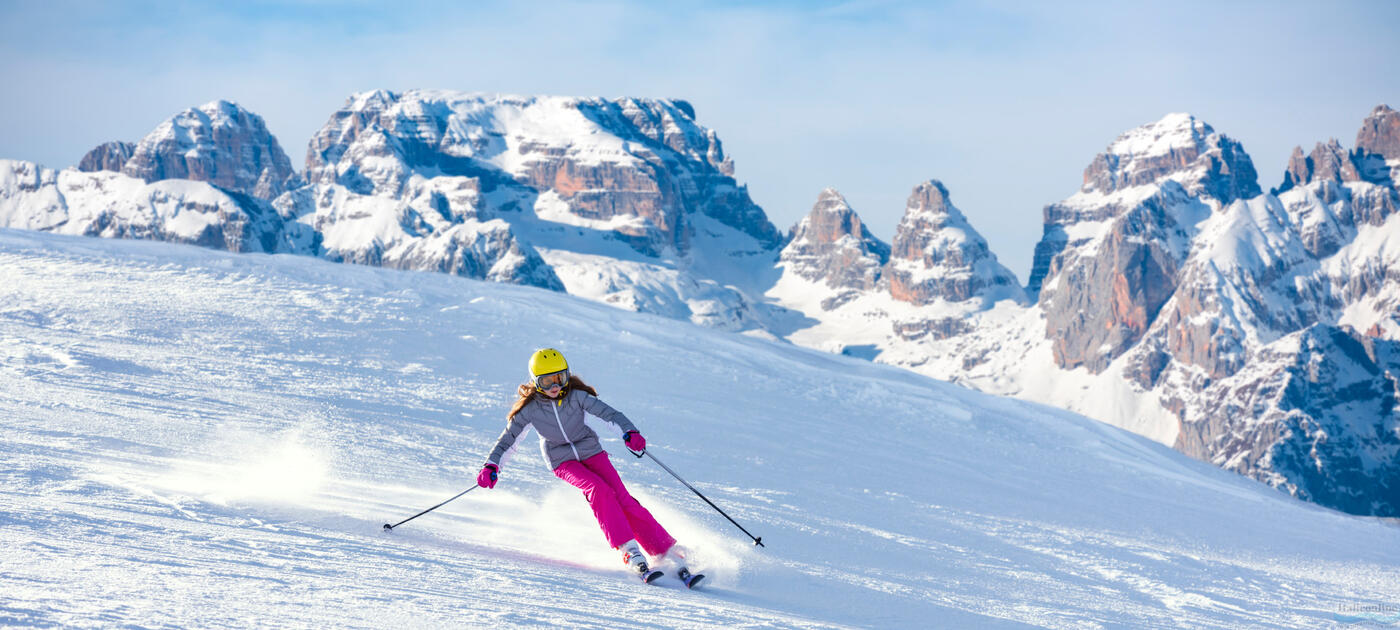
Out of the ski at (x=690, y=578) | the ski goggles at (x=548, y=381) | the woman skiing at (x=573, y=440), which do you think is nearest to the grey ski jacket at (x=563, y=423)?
the woman skiing at (x=573, y=440)

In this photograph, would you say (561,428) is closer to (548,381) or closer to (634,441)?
(548,381)

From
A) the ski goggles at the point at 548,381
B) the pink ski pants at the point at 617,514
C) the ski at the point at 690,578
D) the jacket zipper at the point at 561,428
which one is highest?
the ski goggles at the point at 548,381

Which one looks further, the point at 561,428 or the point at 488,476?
the point at 561,428

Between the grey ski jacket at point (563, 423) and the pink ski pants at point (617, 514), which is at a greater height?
the grey ski jacket at point (563, 423)

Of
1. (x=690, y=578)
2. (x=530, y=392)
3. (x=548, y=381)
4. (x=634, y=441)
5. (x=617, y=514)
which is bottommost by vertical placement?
(x=690, y=578)

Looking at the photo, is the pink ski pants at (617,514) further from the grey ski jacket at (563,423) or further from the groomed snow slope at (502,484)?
the groomed snow slope at (502,484)

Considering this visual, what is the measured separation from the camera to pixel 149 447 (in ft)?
34.0

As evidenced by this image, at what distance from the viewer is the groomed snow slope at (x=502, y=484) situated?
7156mm

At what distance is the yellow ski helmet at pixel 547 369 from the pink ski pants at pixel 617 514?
0.65 meters

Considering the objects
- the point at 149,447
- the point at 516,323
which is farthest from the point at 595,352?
the point at 149,447

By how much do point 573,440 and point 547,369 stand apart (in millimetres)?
614

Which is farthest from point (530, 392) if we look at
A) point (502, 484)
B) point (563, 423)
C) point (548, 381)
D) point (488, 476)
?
point (502, 484)

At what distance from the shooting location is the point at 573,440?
959cm

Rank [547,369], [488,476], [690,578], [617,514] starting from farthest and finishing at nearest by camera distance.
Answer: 1. [547,369]
2. [488,476]
3. [617,514]
4. [690,578]
